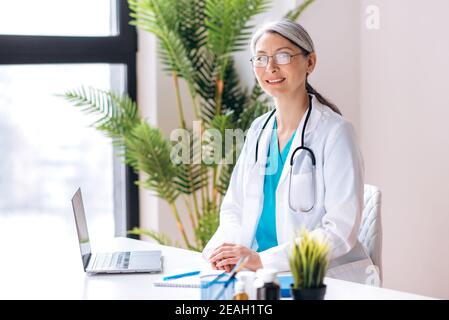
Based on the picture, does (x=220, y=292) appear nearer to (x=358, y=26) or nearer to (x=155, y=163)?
(x=155, y=163)

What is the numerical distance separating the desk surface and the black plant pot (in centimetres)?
23

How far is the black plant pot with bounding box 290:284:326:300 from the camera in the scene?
6.54 feet

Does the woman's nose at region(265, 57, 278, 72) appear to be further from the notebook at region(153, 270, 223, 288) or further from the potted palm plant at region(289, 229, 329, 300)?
the potted palm plant at region(289, 229, 329, 300)

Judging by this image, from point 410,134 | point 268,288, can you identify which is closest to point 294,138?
point 268,288

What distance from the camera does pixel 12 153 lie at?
403 centimetres

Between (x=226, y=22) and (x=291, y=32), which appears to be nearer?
(x=291, y=32)

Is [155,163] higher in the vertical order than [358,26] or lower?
lower

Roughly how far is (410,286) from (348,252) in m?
1.60

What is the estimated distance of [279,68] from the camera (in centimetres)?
285

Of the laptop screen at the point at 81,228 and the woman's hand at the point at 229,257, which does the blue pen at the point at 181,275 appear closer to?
the woman's hand at the point at 229,257

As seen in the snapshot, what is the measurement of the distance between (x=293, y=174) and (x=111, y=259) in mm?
650

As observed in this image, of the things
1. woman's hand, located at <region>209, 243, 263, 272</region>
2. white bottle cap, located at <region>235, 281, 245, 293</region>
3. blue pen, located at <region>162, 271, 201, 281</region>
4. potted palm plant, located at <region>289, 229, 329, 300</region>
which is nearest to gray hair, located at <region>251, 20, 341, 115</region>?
woman's hand, located at <region>209, 243, 263, 272</region>

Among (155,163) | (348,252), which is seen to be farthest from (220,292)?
(155,163)

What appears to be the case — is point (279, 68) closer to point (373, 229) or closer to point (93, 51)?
point (373, 229)
